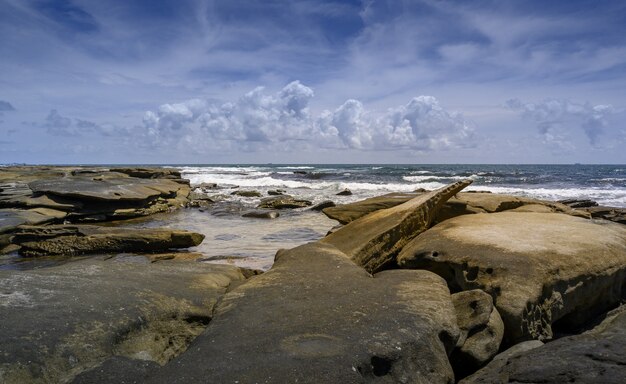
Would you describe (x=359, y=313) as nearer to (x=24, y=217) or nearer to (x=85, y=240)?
(x=85, y=240)

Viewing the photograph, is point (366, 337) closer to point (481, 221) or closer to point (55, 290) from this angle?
point (55, 290)

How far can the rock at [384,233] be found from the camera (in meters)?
4.83

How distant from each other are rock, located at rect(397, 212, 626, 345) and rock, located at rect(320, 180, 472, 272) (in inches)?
9.7

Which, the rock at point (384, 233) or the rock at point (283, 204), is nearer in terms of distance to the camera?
the rock at point (384, 233)

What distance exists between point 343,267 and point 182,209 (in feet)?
39.5

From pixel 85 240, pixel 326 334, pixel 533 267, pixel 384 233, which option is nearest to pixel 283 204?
pixel 85 240

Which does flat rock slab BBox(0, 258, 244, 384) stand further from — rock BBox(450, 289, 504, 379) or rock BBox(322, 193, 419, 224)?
rock BBox(322, 193, 419, 224)

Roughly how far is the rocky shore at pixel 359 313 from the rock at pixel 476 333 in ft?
0.03

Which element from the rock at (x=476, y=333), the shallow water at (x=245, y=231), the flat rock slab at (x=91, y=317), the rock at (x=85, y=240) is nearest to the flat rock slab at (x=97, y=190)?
the shallow water at (x=245, y=231)

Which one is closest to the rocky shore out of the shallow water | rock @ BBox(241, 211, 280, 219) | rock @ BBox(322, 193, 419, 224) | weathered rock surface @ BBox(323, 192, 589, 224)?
weathered rock surface @ BBox(323, 192, 589, 224)

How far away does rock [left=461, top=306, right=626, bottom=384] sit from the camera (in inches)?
86.7

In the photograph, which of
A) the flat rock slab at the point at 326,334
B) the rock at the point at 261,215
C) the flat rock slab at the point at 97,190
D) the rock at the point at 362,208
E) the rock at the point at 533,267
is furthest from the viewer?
the rock at the point at 261,215

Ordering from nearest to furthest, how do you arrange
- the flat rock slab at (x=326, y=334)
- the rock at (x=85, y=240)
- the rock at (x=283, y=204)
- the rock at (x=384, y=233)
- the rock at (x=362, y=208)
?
1. the flat rock slab at (x=326, y=334)
2. the rock at (x=384, y=233)
3. the rock at (x=85, y=240)
4. the rock at (x=362, y=208)
5. the rock at (x=283, y=204)

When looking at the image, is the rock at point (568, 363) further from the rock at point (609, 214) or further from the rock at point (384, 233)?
the rock at point (609, 214)
